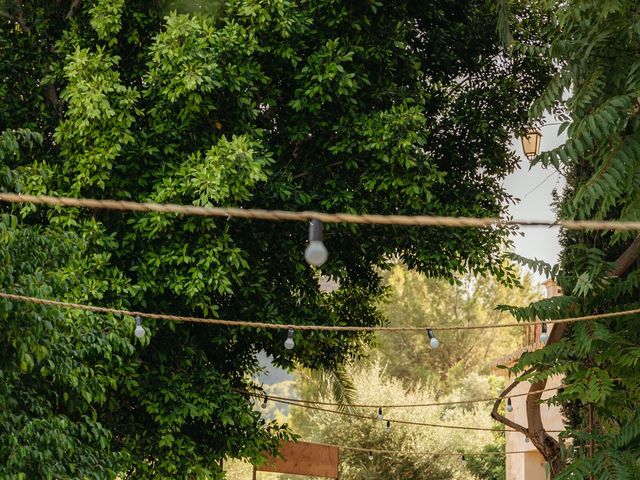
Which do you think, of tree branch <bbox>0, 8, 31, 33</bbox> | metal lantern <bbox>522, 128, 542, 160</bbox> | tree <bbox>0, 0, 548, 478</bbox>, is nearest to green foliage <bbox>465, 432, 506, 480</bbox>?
tree <bbox>0, 0, 548, 478</bbox>

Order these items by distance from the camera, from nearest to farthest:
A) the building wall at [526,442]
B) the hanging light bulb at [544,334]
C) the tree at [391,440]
Result: the hanging light bulb at [544,334], the building wall at [526,442], the tree at [391,440]

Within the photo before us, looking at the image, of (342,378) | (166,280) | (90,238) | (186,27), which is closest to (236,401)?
(166,280)

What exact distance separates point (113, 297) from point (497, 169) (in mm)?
4834

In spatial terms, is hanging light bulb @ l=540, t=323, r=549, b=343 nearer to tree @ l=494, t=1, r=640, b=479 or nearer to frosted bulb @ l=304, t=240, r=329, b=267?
tree @ l=494, t=1, r=640, b=479

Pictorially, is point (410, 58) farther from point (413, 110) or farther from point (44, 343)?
point (44, 343)

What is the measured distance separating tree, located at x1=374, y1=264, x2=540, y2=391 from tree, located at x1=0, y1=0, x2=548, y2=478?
2281 centimetres

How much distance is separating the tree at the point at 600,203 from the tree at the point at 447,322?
24.3 m

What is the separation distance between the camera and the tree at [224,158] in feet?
31.1

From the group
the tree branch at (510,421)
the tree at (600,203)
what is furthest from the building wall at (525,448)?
the tree at (600,203)

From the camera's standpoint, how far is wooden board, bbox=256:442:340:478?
525 inches

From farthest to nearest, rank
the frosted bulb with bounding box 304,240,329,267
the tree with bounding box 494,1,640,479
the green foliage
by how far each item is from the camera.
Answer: the green foliage
the tree with bounding box 494,1,640,479
the frosted bulb with bounding box 304,240,329,267

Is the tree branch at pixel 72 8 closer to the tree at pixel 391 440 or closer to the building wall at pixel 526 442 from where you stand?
the building wall at pixel 526 442

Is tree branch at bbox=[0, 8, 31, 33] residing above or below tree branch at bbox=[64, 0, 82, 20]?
below

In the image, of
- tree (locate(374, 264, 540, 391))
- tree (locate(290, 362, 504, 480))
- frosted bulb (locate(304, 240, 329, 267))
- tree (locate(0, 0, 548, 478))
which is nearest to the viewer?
frosted bulb (locate(304, 240, 329, 267))
